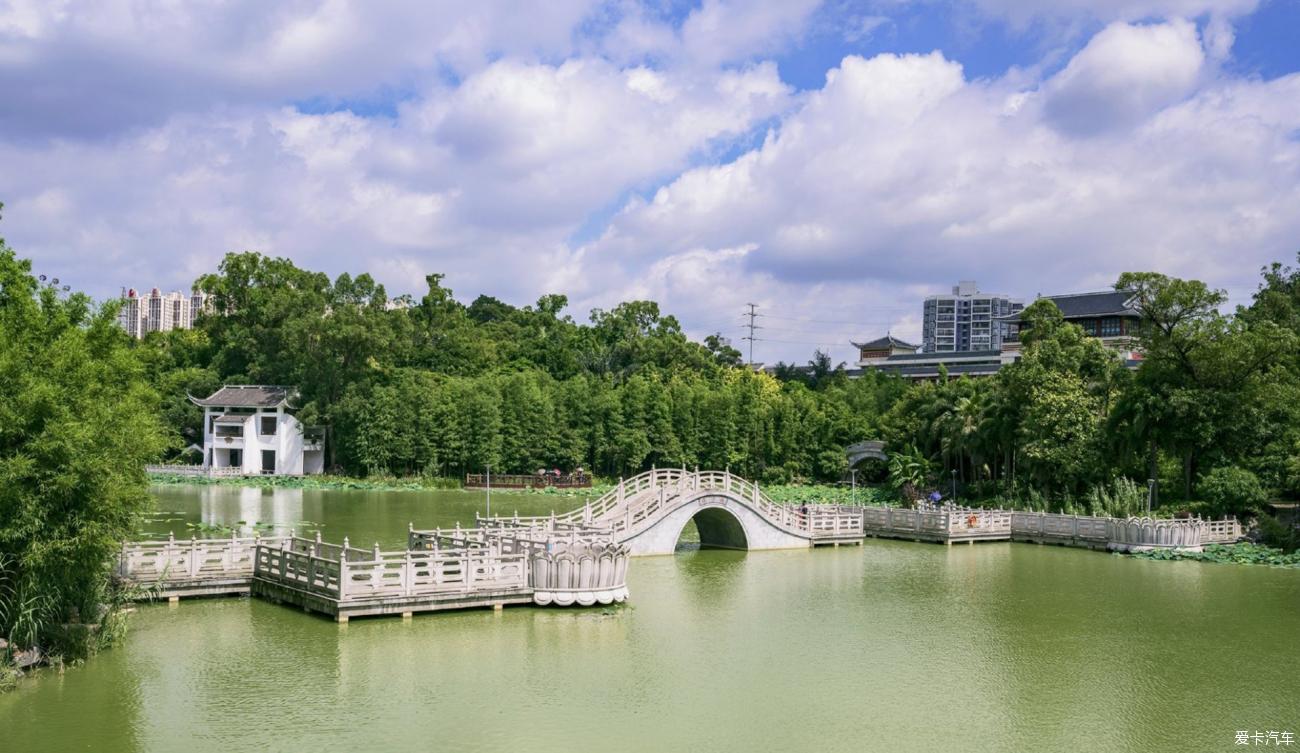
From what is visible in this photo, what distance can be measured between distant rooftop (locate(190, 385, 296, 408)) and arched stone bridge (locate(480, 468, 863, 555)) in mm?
35738

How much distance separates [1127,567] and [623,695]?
17.7 m

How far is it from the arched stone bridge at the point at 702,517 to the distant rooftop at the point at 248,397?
35.7 metres

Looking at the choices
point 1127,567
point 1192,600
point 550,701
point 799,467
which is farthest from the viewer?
point 799,467

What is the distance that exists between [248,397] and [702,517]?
39071mm

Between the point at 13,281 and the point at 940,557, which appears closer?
the point at 13,281

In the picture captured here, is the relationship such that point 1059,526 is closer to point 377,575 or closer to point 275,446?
point 377,575

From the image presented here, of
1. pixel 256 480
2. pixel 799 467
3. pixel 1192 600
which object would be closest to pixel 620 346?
pixel 799 467

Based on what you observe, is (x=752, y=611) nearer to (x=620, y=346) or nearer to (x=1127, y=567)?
(x=1127, y=567)

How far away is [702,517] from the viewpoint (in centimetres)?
2894

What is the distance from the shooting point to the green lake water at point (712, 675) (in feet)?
39.0

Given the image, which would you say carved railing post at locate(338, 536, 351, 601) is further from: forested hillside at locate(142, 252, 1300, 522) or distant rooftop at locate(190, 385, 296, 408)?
distant rooftop at locate(190, 385, 296, 408)

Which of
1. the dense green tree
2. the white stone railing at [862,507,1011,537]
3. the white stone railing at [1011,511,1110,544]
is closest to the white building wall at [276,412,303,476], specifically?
the white stone railing at [862,507,1011,537]

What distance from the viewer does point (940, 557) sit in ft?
93.9

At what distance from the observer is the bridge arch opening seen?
2803 cm
